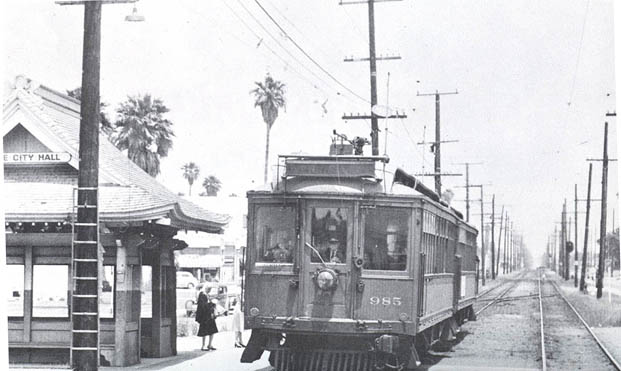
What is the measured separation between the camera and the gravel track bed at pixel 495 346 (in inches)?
678

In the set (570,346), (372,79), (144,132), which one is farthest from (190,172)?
(570,346)

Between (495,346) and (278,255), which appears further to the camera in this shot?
(495,346)

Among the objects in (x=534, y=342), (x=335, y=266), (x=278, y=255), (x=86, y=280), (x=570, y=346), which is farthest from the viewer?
(x=534, y=342)

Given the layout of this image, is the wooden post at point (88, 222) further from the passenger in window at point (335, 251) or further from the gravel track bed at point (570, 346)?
the gravel track bed at point (570, 346)

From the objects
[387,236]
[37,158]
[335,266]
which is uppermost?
[37,158]

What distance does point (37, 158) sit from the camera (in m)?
16.0

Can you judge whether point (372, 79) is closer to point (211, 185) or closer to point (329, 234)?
point (329, 234)

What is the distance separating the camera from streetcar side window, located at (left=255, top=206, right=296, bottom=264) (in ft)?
42.5

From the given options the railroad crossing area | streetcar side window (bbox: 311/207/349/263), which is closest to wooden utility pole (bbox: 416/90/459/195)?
the railroad crossing area

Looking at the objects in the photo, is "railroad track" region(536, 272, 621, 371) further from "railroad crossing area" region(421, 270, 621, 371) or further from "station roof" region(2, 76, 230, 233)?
"station roof" region(2, 76, 230, 233)

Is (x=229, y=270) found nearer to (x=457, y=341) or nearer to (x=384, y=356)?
(x=457, y=341)

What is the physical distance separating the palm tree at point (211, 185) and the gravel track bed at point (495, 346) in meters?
62.8

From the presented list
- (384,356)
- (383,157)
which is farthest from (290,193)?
(384,356)

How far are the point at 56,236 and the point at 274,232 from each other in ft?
15.1
